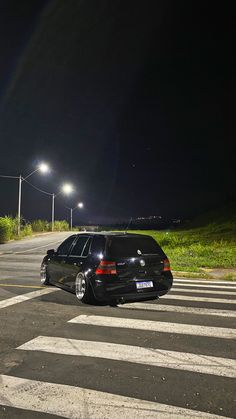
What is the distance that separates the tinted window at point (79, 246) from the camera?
972cm

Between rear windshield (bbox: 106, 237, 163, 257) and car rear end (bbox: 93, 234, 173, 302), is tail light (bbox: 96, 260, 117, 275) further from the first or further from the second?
rear windshield (bbox: 106, 237, 163, 257)

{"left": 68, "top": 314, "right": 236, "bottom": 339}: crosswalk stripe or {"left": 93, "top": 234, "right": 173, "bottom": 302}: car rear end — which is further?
{"left": 93, "top": 234, "right": 173, "bottom": 302}: car rear end

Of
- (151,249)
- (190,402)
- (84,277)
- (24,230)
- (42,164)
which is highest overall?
(42,164)

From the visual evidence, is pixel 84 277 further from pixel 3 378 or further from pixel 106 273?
pixel 3 378

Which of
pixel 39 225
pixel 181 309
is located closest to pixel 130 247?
pixel 181 309

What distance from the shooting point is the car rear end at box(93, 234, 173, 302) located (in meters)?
8.48

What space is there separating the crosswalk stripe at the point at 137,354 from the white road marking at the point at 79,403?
109 cm

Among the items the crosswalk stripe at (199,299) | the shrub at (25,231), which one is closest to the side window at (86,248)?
the crosswalk stripe at (199,299)

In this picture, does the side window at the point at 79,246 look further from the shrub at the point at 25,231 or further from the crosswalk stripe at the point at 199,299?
the shrub at the point at 25,231

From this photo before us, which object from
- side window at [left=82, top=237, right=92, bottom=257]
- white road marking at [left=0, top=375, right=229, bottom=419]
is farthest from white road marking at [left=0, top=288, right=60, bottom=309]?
white road marking at [left=0, top=375, right=229, bottom=419]

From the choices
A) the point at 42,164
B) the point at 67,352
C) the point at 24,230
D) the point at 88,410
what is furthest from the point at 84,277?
→ the point at 24,230

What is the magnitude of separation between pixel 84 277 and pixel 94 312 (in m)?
0.89

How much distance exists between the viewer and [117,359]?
5422 mm

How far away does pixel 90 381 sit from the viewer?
4.67 m
